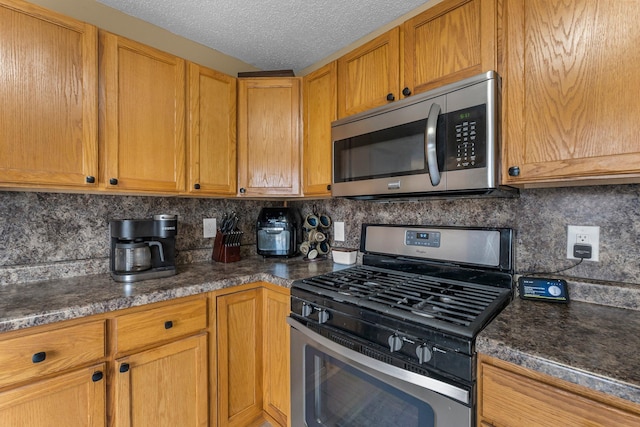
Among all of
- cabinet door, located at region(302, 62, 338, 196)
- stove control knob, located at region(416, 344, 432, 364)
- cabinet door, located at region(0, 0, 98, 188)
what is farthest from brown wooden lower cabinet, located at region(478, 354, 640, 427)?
cabinet door, located at region(0, 0, 98, 188)

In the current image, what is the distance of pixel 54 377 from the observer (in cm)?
103

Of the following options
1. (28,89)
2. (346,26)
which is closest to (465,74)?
Answer: (346,26)

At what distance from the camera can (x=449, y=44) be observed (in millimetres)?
1220

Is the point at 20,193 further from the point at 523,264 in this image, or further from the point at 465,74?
the point at 523,264

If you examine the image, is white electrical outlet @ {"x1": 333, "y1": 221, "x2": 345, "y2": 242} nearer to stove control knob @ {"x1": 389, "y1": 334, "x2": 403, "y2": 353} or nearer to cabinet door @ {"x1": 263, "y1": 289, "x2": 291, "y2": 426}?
cabinet door @ {"x1": 263, "y1": 289, "x2": 291, "y2": 426}

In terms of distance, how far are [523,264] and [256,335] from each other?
1366 millimetres

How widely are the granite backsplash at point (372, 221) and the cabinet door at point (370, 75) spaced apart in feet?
1.98

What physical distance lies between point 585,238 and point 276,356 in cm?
149

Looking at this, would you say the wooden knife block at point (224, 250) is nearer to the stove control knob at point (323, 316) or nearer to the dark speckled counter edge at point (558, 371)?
the stove control knob at point (323, 316)

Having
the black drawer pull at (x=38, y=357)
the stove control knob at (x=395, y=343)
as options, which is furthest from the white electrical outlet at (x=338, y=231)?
the black drawer pull at (x=38, y=357)

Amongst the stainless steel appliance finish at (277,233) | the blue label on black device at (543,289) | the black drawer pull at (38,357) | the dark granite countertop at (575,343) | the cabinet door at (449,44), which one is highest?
the cabinet door at (449,44)

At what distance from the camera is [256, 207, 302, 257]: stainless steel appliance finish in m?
2.05

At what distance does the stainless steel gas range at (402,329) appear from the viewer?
0.88 m

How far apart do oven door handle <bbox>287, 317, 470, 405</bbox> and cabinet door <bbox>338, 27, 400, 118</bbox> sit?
114 cm
